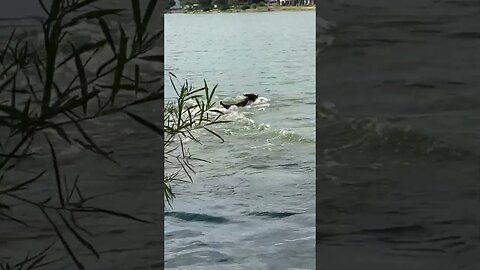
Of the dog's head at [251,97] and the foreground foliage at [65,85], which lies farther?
the dog's head at [251,97]

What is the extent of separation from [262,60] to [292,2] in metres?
4.10

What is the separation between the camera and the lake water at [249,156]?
2811mm

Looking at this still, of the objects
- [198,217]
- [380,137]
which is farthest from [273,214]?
[380,137]

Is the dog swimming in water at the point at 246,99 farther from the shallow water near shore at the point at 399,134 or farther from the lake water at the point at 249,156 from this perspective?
the shallow water near shore at the point at 399,134

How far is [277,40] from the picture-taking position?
644 cm

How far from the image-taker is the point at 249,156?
4594mm

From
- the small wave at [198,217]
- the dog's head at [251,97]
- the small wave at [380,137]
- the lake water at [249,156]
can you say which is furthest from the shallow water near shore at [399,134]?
the dog's head at [251,97]

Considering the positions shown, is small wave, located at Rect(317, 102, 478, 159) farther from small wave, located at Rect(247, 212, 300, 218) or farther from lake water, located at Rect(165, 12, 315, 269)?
small wave, located at Rect(247, 212, 300, 218)

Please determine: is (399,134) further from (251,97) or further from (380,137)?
(251,97)

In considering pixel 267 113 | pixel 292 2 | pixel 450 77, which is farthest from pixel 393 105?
pixel 267 113

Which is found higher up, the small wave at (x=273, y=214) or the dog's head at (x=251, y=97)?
the dog's head at (x=251, y=97)

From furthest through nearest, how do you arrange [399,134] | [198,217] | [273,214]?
[273,214] → [198,217] → [399,134]

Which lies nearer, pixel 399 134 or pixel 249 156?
pixel 399 134

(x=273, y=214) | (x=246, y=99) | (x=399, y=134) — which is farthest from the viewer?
(x=246, y=99)
